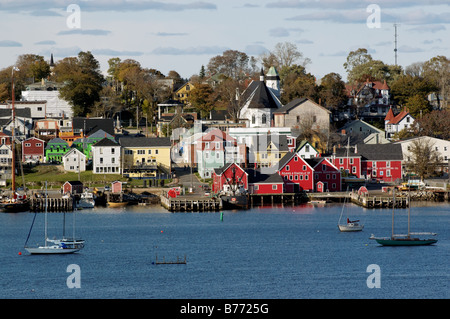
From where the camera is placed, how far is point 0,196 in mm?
87625

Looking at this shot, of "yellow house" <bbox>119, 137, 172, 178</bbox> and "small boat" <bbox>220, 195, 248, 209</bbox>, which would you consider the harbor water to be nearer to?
"small boat" <bbox>220, 195, 248, 209</bbox>

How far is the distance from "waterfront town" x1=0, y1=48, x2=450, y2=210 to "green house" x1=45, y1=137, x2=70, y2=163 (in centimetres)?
14

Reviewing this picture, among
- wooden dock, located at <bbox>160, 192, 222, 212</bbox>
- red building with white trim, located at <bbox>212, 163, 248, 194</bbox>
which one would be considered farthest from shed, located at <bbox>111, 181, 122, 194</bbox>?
red building with white trim, located at <bbox>212, 163, 248, 194</bbox>

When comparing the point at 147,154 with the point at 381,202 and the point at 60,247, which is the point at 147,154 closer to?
the point at 381,202

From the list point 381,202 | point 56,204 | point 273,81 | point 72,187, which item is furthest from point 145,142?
point 273,81

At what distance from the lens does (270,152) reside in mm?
97375

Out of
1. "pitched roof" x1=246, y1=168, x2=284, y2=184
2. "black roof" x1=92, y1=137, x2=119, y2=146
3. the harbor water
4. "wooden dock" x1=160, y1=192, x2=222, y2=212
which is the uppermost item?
"black roof" x1=92, y1=137, x2=119, y2=146

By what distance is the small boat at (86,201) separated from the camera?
3349 inches

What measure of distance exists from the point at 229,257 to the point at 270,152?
38120 mm

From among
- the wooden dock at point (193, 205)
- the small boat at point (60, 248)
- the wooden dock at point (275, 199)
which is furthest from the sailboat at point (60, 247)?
the wooden dock at point (275, 199)

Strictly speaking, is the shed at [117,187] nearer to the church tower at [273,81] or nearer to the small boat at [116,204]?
the small boat at [116,204]

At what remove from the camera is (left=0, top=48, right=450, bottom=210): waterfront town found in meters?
89.0

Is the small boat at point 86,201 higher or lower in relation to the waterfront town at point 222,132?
lower

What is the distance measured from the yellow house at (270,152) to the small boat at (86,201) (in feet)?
59.3
